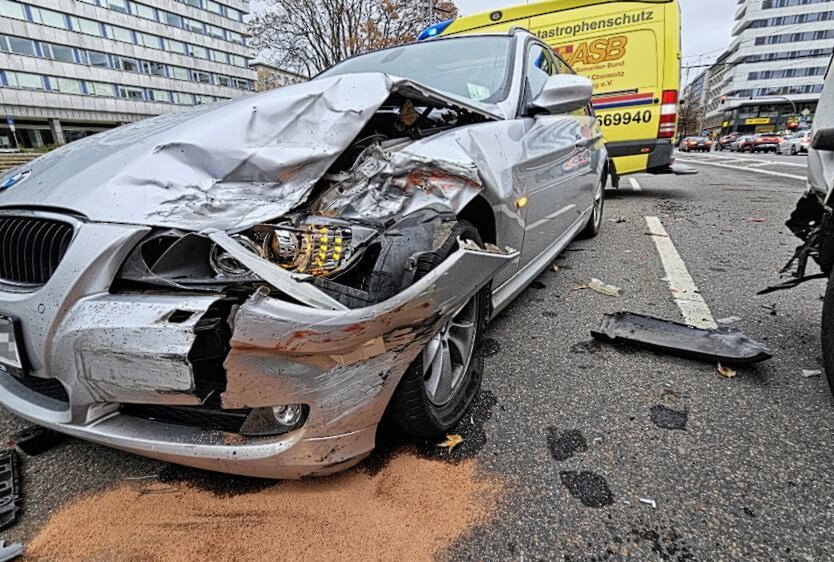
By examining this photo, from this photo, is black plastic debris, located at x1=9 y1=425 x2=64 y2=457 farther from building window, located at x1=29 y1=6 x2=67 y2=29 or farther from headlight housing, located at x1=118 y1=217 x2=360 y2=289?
building window, located at x1=29 y1=6 x2=67 y2=29

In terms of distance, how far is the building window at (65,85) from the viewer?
3541 cm

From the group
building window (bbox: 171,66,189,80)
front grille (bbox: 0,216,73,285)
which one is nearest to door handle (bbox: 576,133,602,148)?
→ front grille (bbox: 0,216,73,285)

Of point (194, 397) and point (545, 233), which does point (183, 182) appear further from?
point (545, 233)

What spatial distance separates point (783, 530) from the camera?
131 cm

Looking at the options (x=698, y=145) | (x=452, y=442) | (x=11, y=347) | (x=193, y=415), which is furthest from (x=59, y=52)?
(x=698, y=145)

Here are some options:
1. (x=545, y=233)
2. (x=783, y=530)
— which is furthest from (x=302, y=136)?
(x=783, y=530)

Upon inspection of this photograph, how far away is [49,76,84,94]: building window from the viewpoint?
1394 inches

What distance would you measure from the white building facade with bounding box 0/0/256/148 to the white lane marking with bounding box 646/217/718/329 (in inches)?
1247

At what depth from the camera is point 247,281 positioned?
118 cm

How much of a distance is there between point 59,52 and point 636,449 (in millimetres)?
48446

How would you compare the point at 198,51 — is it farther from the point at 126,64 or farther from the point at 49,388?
the point at 49,388

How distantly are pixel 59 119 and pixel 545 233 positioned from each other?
46.4m

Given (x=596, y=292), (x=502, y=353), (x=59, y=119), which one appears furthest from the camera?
(x=59, y=119)

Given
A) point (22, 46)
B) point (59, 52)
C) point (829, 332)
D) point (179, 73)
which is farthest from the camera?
point (179, 73)
